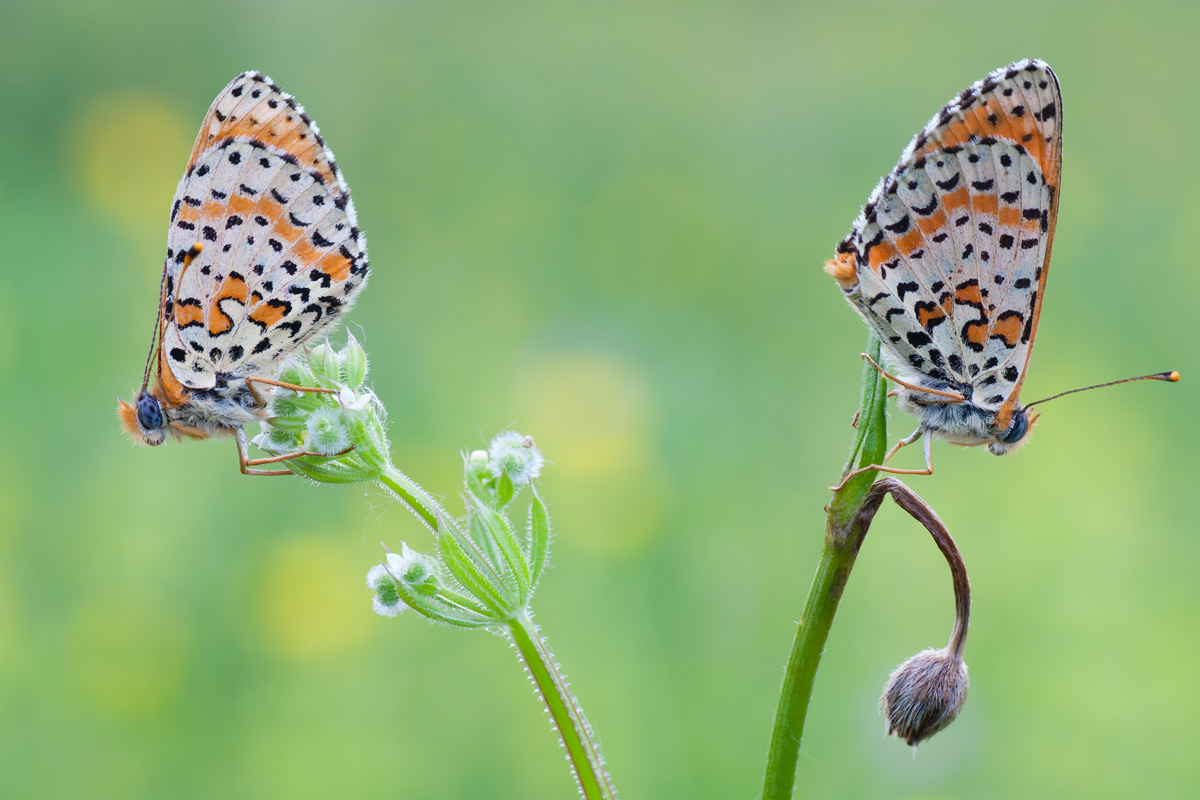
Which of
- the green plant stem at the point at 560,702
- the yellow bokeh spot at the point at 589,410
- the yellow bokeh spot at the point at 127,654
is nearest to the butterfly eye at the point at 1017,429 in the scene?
the green plant stem at the point at 560,702

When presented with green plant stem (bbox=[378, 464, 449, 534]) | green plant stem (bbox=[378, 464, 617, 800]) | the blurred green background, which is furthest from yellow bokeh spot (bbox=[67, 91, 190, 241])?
green plant stem (bbox=[378, 464, 617, 800])

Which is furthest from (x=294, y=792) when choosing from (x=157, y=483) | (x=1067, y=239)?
(x=1067, y=239)

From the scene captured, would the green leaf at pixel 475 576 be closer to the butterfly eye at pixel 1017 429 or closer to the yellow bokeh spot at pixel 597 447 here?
the butterfly eye at pixel 1017 429

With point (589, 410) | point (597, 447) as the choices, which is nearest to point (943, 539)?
point (597, 447)

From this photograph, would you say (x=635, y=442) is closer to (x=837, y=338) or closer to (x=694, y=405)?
(x=694, y=405)

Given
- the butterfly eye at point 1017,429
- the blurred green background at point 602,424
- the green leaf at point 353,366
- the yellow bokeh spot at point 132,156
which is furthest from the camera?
the yellow bokeh spot at point 132,156

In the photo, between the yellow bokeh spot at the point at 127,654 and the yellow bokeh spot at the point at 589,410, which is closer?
the yellow bokeh spot at the point at 127,654

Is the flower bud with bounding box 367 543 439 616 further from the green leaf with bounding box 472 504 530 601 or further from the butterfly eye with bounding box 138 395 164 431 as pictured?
the butterfly eye with bounding box 138 395 164 431
